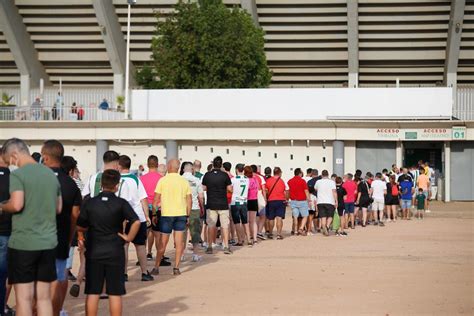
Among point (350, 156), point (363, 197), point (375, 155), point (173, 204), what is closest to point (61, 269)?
point (173, 204)

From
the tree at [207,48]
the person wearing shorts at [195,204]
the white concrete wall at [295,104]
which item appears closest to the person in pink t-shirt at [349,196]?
the person wearing shorts at [195,204]

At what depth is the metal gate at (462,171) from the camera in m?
38.2

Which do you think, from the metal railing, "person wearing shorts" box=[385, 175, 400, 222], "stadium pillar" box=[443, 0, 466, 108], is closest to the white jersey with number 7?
"person wearing shorts" box=[385, 175, 400, 222]

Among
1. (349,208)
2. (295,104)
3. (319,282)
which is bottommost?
(319,282)

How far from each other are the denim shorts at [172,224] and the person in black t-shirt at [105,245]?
5.39 metres

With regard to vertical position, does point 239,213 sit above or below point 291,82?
below

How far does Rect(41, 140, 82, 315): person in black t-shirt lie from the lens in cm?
964

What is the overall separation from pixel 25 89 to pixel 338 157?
63.2ft

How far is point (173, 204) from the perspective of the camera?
49.8 ft

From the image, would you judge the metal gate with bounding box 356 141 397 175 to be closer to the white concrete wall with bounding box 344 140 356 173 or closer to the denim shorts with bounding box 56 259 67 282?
the white concrete wall with bounding box 344 140 356 173

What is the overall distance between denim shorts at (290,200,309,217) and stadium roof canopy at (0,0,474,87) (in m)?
24.8

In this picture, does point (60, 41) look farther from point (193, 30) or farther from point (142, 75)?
point (193, 30)

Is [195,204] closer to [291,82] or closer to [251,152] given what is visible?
[251,152]

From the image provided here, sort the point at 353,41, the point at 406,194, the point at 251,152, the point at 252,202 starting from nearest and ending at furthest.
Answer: the point at 252,202
the point at 406,194
the point at 251,152
the point at 353,41
